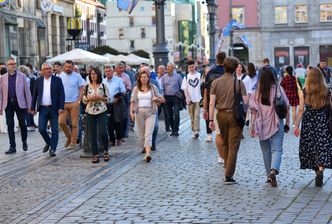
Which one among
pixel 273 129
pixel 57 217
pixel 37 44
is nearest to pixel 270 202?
pixel 273 129

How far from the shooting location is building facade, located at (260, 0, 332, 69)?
77750 mm

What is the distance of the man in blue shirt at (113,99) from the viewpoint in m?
17.5

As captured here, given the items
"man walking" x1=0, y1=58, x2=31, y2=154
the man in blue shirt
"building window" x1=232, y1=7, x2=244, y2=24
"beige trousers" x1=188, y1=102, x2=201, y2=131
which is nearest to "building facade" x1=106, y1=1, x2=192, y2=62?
"building window" x1=232, y1=7, x2=244, y2=24

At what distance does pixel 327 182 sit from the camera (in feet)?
37.8

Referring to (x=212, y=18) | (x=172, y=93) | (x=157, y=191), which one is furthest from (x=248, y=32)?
(x=157, y=191)

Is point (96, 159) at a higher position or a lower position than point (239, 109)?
lower

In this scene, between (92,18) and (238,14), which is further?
(92,18)

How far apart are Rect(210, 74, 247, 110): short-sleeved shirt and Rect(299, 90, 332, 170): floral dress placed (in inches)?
42.2

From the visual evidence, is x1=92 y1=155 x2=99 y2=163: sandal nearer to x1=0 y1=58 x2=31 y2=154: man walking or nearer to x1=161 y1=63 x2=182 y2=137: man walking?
x1=0 y1=58 x2=31 y2=154: man walking

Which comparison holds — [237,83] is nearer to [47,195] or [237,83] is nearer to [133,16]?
[47,195]

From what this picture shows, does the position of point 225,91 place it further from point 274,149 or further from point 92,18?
point 92,18

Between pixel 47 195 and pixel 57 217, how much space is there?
69.8 inches

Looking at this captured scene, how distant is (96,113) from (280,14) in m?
65.6

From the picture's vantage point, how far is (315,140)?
11195 millimetres
